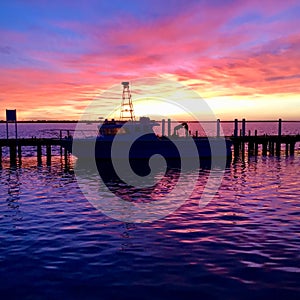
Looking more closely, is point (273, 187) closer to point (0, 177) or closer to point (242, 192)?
point (242, 192)

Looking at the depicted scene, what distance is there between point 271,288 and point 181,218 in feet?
25.7

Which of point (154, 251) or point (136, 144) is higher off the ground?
point (136, 144)

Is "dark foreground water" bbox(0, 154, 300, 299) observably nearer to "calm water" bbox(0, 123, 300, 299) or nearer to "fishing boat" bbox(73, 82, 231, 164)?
"calm water" bbox(0, 123, 300, 299)

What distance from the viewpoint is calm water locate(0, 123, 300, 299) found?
963 centimetres

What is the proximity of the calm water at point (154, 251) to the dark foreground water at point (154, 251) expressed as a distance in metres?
0.03

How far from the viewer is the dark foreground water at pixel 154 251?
9625 millimetres

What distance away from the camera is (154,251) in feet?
40.9

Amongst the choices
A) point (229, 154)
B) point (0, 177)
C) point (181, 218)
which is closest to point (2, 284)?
point (181, 218)

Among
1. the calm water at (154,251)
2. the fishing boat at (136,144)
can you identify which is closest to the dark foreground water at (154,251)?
the calm water at (154,251)

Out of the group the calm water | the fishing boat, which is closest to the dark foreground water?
the calm water

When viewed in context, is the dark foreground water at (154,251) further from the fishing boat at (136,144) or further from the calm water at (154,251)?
the fishing boat at (136,144)

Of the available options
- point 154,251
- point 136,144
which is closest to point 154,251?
point 154,251

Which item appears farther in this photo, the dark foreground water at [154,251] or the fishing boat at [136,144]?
the fishing boat at [136,144]

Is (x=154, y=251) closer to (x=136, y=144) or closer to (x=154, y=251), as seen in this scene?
(x=154, y=251)
